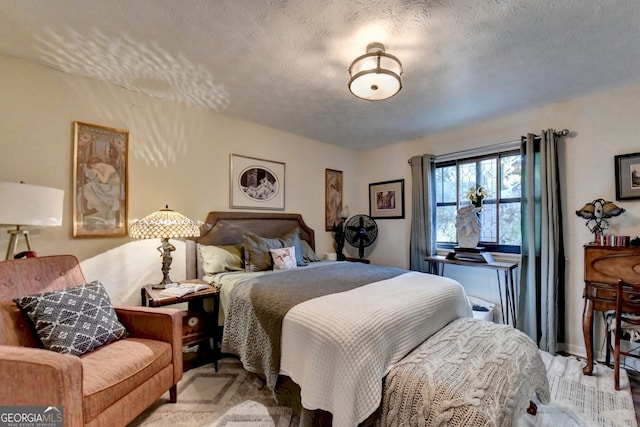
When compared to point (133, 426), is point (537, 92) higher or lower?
higher

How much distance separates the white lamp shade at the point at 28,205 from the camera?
5.30ft

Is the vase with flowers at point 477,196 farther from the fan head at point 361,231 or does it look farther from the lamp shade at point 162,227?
the lamp shade at point 162,227

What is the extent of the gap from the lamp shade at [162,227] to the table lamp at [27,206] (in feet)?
1.64

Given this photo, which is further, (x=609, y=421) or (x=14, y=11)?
(x=609, y=421)

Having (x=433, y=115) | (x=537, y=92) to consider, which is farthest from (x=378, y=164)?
(x=537, y=92)

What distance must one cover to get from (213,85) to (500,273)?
11.4 feet

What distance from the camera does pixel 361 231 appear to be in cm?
404

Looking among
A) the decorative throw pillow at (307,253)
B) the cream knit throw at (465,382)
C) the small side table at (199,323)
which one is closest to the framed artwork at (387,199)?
the decorative throw pillow at (307,253)

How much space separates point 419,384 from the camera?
4.28 ft

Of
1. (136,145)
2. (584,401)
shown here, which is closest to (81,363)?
(136,145)

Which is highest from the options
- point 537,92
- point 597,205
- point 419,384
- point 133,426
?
point 537,92

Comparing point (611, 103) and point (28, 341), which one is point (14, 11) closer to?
point (28, 341)

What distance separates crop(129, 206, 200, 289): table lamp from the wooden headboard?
430 mm

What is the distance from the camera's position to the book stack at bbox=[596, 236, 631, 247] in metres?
2.25
